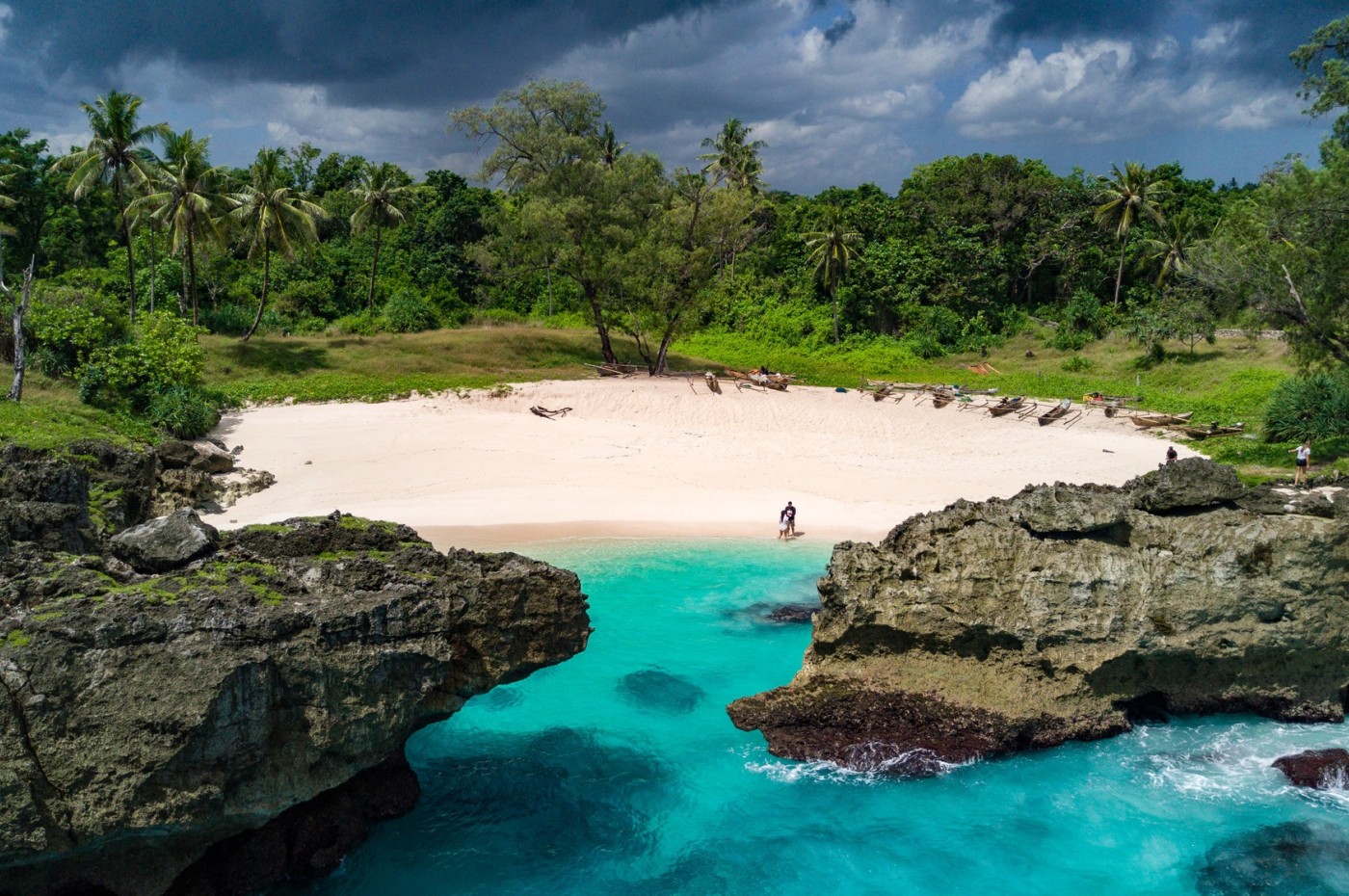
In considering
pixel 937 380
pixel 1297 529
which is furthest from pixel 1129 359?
pixel 1297 529

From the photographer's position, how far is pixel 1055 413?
42.1 metres

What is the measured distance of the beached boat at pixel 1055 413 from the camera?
41.5 m

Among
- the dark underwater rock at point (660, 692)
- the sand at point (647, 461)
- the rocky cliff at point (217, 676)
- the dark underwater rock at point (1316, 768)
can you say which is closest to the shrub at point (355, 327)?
the sand at point (647, 461)

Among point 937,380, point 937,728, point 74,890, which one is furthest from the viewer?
point 937,380

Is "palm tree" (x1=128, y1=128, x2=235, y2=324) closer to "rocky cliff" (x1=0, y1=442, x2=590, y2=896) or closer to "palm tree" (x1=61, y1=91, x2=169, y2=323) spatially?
"palm tree" (x1=61, y1=91, x2=169, y2=323)

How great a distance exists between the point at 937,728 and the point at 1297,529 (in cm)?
702

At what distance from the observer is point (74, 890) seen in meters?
10.0

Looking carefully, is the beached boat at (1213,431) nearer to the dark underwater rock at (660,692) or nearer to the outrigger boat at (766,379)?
the outrigger boat at (766,379)

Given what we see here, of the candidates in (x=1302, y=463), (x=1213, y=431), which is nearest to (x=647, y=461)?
(x=1302, y=463)

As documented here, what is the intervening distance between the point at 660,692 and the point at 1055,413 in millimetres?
30530

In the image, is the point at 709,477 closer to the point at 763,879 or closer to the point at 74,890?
the point at 763,879

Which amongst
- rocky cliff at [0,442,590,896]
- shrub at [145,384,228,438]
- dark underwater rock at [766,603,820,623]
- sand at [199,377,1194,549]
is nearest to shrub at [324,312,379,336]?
sand at [199,377,1194,549]

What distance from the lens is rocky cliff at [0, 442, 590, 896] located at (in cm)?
895

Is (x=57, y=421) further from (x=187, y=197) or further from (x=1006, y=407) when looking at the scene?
(x=1006, y=407)
